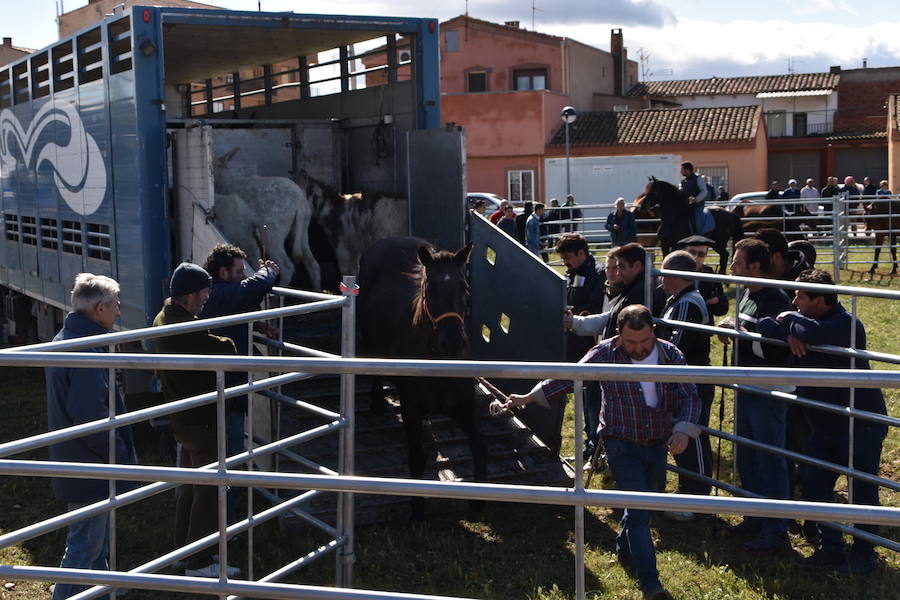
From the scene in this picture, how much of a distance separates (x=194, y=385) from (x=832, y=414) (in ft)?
11.3

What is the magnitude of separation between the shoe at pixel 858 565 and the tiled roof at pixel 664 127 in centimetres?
3630

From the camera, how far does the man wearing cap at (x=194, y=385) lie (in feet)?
17.5

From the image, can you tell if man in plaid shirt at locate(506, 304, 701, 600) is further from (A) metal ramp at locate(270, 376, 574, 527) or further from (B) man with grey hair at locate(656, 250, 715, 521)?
(A) metal ramp at locate(270, 376, 574, 527)

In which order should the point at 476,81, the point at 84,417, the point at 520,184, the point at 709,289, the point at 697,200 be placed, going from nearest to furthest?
the point at 84,417
the point at 709,289
the point at 697,200
the point at 520,184
the point at 476,81

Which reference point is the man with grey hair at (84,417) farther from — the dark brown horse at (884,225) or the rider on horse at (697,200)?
the dark brown horse at (884,225)

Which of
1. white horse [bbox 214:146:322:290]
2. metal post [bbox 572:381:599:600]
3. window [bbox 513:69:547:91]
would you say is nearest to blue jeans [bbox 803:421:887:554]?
metal post [bbox 572:381:599:600]

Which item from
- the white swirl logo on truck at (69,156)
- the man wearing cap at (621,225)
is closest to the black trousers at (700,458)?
the white swirl logo on truck at (69,156)

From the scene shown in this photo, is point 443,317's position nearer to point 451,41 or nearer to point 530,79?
point 530,79

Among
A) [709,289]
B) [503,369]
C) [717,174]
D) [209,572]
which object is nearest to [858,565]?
[709,289]

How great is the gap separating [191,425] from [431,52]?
4.66m

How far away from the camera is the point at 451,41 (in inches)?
1818

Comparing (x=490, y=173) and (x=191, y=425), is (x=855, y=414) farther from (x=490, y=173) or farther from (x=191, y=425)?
(x=490, y=173)

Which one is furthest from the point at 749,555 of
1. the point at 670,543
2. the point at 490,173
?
the point at 490,173

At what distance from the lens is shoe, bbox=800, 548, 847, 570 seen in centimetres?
541
